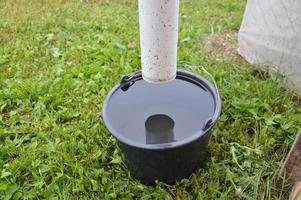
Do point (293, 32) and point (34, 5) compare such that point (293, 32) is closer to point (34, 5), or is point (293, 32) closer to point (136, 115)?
point (136, 115)

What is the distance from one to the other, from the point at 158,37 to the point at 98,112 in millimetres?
1000

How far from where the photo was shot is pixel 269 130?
1.91 metres

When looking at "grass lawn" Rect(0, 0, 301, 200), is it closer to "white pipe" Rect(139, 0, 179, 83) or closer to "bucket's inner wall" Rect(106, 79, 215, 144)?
"bucket's inner wall" Rect(106, 79, 215, 144)

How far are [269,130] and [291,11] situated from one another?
0.83m

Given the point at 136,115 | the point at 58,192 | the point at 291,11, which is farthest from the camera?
the point at 291,11

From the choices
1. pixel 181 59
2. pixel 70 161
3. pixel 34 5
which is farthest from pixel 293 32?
pixel 34 5

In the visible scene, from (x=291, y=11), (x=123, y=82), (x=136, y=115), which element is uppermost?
(x=291, y=11)

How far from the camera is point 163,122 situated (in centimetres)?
178

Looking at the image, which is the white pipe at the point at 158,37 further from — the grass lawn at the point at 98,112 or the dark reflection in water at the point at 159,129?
the grass lawn at the point at 98,112

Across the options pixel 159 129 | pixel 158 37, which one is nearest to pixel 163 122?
pixel 159 129

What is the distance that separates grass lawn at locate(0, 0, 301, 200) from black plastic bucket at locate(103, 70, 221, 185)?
15cm

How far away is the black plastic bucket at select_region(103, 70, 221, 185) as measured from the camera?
148cm

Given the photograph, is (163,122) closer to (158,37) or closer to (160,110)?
(160,110)

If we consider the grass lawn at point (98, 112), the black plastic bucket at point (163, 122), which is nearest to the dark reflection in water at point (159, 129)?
the black plastic bucket at point (163, 122)
